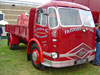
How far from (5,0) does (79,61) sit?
18.8 metres

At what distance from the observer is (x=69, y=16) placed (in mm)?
3902

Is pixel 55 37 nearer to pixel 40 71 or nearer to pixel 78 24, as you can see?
pixel 78 24

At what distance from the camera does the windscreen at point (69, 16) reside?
3791 millimetres

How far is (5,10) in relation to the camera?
2002cm

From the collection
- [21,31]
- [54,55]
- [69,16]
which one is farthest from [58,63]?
[21,31]

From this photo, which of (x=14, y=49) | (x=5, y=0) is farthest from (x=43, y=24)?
(x=5, y=0)

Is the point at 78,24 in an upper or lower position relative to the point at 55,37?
upper

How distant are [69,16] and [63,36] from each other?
73cm

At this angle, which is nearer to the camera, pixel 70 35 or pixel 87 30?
pixel 70 35

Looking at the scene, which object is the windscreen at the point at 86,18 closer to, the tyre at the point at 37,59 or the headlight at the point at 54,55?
the headlight at the point at 54,55

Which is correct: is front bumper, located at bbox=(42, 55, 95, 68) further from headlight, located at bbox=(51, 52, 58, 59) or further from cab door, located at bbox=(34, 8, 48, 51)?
cab door, located at bbox=(34, 8, 48, 51)

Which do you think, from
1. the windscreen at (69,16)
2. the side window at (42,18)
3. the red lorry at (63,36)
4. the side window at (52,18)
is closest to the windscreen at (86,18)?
the red lorry at (63,36)

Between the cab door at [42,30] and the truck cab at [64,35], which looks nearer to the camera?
the truck cab at [64,35]

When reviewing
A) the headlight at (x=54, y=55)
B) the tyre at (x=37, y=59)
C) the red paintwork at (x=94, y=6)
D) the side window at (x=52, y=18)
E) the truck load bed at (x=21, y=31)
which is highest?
the red paintwork at (x=94, y=6)
